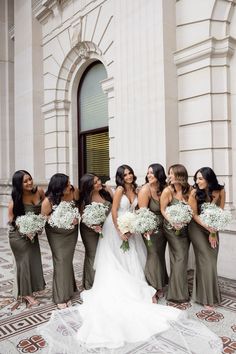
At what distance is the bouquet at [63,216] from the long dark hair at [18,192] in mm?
536

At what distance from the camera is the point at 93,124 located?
8.98 metres

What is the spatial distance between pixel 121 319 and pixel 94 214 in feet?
4.40

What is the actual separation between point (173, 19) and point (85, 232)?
4468 mm

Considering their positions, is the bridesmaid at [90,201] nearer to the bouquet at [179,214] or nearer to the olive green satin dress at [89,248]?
the olive green satin dress at [89,248]

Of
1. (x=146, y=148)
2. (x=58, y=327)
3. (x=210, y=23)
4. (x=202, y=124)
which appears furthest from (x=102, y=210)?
(x=210, y=23)

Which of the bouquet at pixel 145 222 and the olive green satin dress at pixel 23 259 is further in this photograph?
the olive green satin dress at pixel 23 259

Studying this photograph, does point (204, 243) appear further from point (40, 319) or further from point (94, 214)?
point (40, 319)

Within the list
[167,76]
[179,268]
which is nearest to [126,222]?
[179,268]

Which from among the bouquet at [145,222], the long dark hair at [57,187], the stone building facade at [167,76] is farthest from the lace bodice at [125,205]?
the stone building facade at [167,76]

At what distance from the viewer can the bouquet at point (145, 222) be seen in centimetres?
407

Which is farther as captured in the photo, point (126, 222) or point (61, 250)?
point (61, 250)

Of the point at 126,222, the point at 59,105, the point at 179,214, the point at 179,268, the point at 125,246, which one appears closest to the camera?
the point at 179,214

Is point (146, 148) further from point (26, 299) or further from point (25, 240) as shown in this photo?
point (26, 299)

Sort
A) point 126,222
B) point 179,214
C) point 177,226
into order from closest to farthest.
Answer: point 179,214
point 177,226
point 126,222
